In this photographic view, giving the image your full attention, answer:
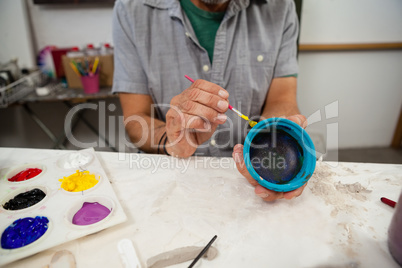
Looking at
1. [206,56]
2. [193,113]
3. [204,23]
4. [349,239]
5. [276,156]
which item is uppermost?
[204,23]

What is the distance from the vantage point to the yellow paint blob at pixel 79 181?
0.71 metres

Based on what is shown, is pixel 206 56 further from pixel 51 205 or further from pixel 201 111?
pixel 51 205

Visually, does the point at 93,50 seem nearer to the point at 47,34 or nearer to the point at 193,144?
the point at 47,34

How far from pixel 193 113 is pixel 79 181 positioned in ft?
1.21

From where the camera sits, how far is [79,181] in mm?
736

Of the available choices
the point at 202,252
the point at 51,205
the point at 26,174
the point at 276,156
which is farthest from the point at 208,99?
the point at 26,174

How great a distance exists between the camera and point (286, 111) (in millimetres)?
1069

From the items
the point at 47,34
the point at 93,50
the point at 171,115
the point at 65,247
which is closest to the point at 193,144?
the point at 171,115

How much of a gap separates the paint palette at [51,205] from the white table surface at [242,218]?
0.09 ft

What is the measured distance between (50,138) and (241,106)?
1825 millimetres

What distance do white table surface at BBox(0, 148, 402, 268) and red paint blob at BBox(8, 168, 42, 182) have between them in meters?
0.09

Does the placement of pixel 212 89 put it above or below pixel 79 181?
above

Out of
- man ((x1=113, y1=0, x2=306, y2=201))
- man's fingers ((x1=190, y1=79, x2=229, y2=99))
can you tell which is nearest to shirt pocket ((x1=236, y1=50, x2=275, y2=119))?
man ((x1=113, y1=0, x2=306, y2=201))

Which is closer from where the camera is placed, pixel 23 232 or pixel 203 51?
pixel 23 232
